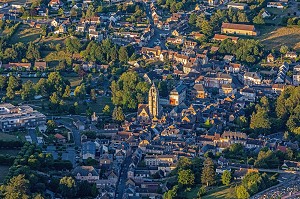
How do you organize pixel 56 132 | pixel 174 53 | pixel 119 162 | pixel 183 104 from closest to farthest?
pixel 119 162 → pixel 56 132 → pixel 183 104 → pixel 174 53

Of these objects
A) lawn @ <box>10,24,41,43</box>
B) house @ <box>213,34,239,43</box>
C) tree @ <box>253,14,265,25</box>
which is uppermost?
tree @ <box>253,14,265,25</box>

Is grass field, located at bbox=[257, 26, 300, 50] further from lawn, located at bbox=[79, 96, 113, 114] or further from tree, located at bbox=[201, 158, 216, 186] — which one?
tree, located at bbox=[201, 158, 216, 186]

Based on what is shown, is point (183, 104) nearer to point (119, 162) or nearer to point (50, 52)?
point (119, 162)

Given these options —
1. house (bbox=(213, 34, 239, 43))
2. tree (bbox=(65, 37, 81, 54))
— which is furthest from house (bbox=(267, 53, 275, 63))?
tree (bbox=(65, 37, 81, 54))

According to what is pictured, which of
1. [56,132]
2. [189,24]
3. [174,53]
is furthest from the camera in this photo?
[189,24]

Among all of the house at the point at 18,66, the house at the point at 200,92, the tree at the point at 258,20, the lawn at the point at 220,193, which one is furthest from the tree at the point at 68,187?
the tree at the point at 258,20

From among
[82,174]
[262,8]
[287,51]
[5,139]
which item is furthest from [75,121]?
[262,8]

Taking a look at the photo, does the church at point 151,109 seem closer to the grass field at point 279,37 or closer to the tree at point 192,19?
the grass field at point 279,37
